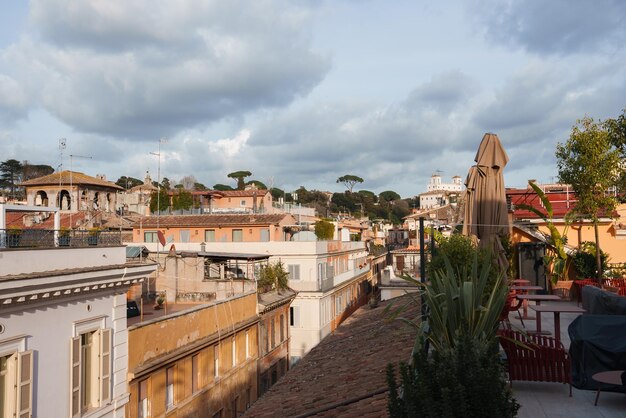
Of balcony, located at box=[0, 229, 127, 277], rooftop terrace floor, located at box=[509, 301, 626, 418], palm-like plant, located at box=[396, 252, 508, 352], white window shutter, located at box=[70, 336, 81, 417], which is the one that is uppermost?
balcony, located at box=[0, 229, 127, 277]

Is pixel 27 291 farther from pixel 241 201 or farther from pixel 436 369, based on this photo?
pixel 241 201

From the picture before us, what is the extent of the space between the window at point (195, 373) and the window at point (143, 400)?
2839 mm

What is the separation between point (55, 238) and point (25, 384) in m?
3.10

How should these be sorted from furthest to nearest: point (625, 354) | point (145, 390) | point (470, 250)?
point (145, 390) < point (470, 250) < point (625, 354)

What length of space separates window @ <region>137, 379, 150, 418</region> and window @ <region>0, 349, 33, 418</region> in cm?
488

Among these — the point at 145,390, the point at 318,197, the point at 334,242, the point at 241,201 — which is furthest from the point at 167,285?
the point at 318,197

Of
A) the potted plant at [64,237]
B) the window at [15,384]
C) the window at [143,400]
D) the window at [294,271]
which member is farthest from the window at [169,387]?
the window at [294,271]

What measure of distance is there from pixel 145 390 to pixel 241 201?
4938cm

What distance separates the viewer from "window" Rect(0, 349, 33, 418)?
10.5 m

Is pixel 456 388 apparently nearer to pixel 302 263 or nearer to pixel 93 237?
pixel 93 237

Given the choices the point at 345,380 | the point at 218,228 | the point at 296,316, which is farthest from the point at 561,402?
the point at 218,228

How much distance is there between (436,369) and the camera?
17.0ft

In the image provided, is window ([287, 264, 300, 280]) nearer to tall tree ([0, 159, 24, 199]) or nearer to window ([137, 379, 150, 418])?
window ([137, 379, 150, 418])

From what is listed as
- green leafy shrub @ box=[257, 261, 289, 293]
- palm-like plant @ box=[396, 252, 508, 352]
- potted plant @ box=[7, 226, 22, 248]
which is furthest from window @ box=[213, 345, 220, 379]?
palm-like plant @ box=[396, 252, 508, 352]
